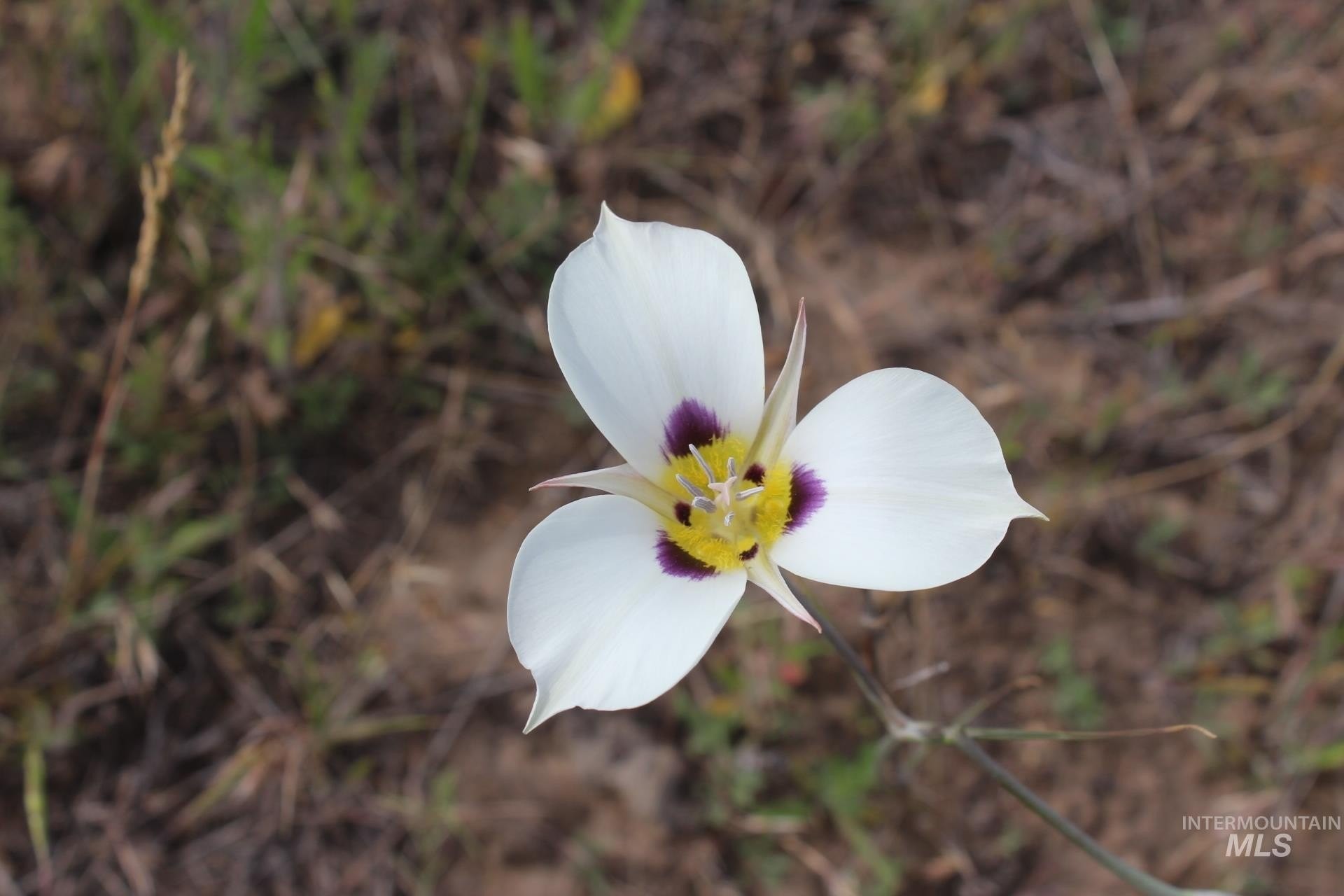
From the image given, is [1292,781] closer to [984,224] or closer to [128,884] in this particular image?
[984,224]

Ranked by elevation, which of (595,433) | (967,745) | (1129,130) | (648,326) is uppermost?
(648,326)

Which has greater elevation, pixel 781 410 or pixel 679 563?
pixel 781 410

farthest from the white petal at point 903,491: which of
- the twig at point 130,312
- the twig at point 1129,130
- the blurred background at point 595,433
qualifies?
the twig at point 1129,130

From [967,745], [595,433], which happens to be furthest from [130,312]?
[967,745]

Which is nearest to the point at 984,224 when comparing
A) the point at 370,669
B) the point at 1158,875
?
the point at 1158,875

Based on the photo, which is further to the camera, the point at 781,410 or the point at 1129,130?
the point at 1129,130

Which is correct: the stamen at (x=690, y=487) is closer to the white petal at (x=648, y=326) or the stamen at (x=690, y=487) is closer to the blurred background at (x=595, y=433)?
the white petal at (x=648, y=326)

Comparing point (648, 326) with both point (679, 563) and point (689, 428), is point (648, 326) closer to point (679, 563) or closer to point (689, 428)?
point (689, 428)

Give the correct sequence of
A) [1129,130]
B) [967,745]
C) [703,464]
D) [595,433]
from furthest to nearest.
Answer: [1129,130] → [595,433] → [703,464] → [967,745]
